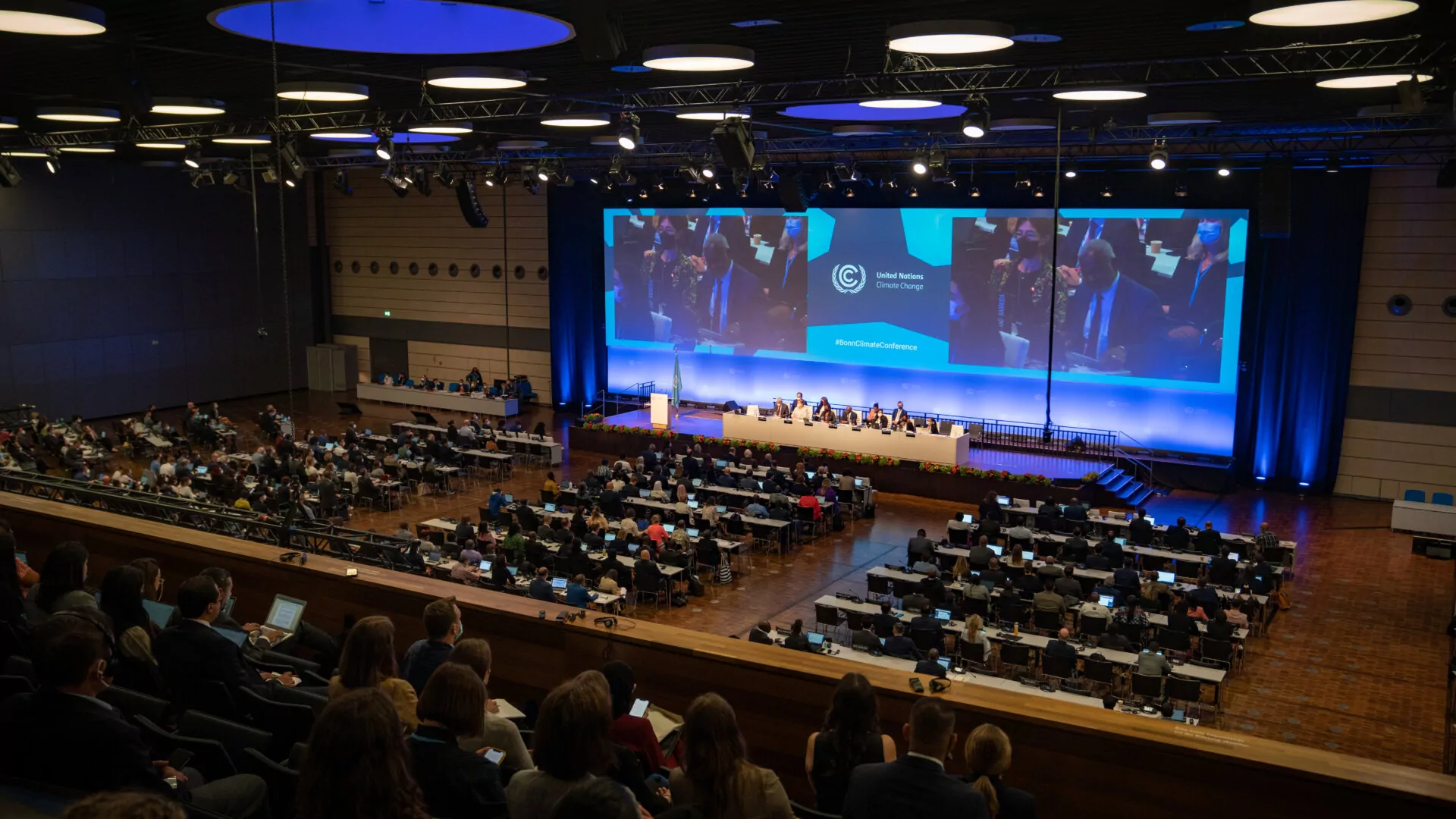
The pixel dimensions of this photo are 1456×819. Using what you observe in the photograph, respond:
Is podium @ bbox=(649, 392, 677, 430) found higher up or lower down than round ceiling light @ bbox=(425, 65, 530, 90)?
lower down

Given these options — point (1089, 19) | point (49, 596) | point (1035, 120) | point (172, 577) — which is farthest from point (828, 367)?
point (49, 596)

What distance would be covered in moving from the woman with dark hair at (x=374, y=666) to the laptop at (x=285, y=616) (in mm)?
2029

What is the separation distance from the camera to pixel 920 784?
3156 millimetres

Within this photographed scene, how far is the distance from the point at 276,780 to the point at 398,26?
603cm

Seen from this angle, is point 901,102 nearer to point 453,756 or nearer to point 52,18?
point 52,18

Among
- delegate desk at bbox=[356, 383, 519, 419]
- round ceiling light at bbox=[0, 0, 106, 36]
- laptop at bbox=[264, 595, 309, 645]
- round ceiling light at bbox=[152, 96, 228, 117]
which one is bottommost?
delegate desk at bbox=[356, 383, 519, 419]

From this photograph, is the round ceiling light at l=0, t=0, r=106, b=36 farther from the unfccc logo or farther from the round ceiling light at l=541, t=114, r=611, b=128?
the unfccc logo

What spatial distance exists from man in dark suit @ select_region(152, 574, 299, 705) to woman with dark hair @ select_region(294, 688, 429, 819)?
6.67 feet

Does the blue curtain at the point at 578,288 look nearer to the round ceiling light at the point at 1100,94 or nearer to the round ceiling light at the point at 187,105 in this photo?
the round ceiling light at the point at 187,105

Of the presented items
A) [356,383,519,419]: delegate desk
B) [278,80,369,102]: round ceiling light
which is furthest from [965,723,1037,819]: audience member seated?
[356,383,519,419]: delegate desk

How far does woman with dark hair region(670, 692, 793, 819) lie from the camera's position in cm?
317

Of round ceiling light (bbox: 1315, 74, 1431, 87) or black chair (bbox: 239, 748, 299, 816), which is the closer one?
black chair (bbox: 239, 748, 299, 816)

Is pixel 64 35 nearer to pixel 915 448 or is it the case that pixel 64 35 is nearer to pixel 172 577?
pixel 172 577

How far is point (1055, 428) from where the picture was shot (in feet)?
69.4
